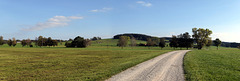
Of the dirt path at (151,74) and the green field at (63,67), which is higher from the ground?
the dirt path at (151,74)

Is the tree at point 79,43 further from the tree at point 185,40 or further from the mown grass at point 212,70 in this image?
the mown grass at point 212,70

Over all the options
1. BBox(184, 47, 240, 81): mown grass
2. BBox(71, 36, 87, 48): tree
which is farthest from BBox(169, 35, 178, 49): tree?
BBox(184, 47, 240, 81): mown grass

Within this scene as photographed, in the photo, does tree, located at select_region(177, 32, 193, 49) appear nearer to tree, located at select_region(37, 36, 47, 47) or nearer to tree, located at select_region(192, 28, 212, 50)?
tree, located at select_region(192, 28, 212, 50)

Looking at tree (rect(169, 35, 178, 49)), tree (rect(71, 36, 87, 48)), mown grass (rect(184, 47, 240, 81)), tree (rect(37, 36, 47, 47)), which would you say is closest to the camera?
mown grass (rect(184, 47, 240, 81))

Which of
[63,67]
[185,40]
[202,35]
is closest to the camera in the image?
[63,67]

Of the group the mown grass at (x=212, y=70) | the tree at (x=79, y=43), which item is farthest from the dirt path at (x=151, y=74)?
the tree at (x=79, y=43)

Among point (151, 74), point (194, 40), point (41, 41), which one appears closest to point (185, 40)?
point (194, 40)

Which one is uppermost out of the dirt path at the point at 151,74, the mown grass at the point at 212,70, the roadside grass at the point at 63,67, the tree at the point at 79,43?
the tree at the point at 79,43

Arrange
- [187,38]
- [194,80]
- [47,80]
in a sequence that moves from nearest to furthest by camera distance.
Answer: [194,80] < [47,80] < [187,38]

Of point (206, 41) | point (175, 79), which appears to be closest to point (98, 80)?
point (175, 79)

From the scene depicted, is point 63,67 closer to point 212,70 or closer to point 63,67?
point 63,67

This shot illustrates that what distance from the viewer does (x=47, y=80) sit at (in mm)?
9820

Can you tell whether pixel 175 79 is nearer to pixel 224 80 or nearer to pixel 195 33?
pixel 224 80

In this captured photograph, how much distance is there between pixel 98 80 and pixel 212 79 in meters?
8.13
